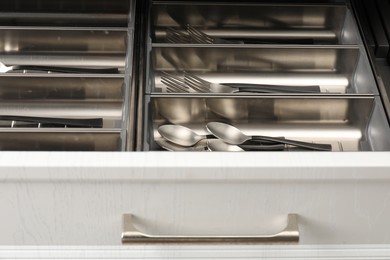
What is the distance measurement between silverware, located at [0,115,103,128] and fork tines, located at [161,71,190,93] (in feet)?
0.38

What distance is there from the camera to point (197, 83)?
30.0 inches

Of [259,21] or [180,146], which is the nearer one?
[180,146]

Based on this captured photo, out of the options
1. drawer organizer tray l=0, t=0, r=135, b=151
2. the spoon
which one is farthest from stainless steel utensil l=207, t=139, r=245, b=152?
drawer organizer tray l=0, t=0, r=135, b=151

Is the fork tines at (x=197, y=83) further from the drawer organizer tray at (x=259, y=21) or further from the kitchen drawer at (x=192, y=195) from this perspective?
the kitchen drawer at (x=192, y=195)

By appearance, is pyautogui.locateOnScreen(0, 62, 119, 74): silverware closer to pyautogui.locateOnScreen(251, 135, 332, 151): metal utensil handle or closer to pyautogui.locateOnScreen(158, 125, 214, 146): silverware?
pyautogui.locateOnScreen(158, 125, 214, 146): silverware

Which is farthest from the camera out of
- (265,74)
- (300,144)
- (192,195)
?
(265,74)

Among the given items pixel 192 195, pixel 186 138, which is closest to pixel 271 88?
pixel 186 138

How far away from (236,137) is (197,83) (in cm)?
11

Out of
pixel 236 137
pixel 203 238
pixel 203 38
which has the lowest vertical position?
pixel 203 238

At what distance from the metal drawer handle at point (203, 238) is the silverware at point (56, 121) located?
7.8 inches

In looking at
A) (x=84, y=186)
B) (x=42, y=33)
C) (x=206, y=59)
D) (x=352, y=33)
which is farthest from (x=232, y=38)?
(x=84, y=186)

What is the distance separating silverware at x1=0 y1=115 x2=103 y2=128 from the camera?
27.7 inches

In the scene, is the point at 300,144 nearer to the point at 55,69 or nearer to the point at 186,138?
the point at 186,138

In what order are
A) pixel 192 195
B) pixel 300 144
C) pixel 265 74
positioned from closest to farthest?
pixel 192 195 → pixel 300 144 → pixel 265 74
